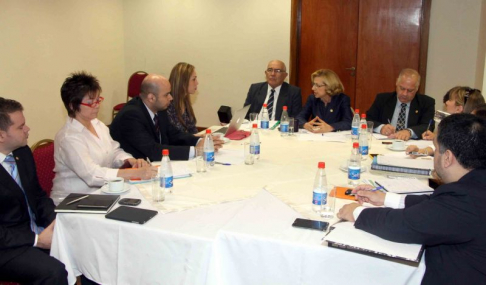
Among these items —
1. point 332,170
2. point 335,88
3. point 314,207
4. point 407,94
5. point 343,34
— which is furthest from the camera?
point 343,34

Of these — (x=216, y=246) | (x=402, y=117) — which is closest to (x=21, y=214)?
(x=216, y=246)

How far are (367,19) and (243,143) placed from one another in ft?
12.5

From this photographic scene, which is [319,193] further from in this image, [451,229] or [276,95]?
[276,95]

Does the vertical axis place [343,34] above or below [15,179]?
above

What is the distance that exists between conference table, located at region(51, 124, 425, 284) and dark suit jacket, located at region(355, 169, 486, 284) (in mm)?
93

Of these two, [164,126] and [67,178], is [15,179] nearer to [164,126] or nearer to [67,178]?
[67,178]

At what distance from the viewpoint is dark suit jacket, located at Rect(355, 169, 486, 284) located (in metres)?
1.43

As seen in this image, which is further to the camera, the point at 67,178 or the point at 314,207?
the point at 67,178

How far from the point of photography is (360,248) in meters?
1.50

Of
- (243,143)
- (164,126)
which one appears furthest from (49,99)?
(243,143)

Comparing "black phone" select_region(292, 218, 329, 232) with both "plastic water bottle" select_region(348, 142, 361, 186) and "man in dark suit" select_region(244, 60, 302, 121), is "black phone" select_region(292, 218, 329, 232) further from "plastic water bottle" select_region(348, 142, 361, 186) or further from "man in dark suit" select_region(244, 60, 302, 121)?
"man in dark suit" select_region(244, 60, 302, 121)

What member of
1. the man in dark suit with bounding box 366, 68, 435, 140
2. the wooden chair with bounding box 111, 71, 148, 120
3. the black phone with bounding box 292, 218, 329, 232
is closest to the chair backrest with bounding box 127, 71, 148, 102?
the wooden chair with bounding box 111, 71, 148, 120

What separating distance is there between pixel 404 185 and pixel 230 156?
3.86ft

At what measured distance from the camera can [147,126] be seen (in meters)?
3.10
